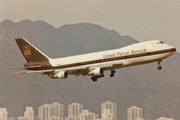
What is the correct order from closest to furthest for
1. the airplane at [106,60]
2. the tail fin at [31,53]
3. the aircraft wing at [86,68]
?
the airplane at [106,60]
the aircraft wing at [86,68]
the tail fin at [31,53]

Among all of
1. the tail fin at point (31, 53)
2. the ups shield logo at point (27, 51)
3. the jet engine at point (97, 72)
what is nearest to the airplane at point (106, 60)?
the jet engine at point (97, 72)

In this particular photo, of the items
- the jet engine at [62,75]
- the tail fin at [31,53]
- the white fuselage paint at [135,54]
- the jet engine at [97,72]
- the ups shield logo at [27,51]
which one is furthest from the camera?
the ups shield logo at [27,51]

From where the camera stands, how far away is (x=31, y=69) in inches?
3403

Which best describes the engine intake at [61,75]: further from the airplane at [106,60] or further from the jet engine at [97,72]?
the jet engine at [97,72]

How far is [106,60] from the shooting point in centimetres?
7531

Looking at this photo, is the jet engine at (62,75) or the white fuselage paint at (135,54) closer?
the white fuselage paint at (135,54)

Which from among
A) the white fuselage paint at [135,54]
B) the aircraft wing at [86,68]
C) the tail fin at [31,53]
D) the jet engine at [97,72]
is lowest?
the jet engine at [97,72]

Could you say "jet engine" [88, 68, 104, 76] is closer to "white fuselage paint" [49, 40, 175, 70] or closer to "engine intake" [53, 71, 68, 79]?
"white fuselage paint" [49, 40, 175, 70]

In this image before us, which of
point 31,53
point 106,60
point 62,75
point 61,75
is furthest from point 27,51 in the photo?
point 106,60

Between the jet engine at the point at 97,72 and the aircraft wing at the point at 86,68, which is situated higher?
the aircraft wing at the point at 86,68

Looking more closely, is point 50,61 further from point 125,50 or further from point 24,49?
point 125,50

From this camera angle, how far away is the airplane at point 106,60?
72.5 metres

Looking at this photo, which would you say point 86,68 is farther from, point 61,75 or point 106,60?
point 61,75

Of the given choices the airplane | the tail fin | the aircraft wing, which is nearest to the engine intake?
the airplane
